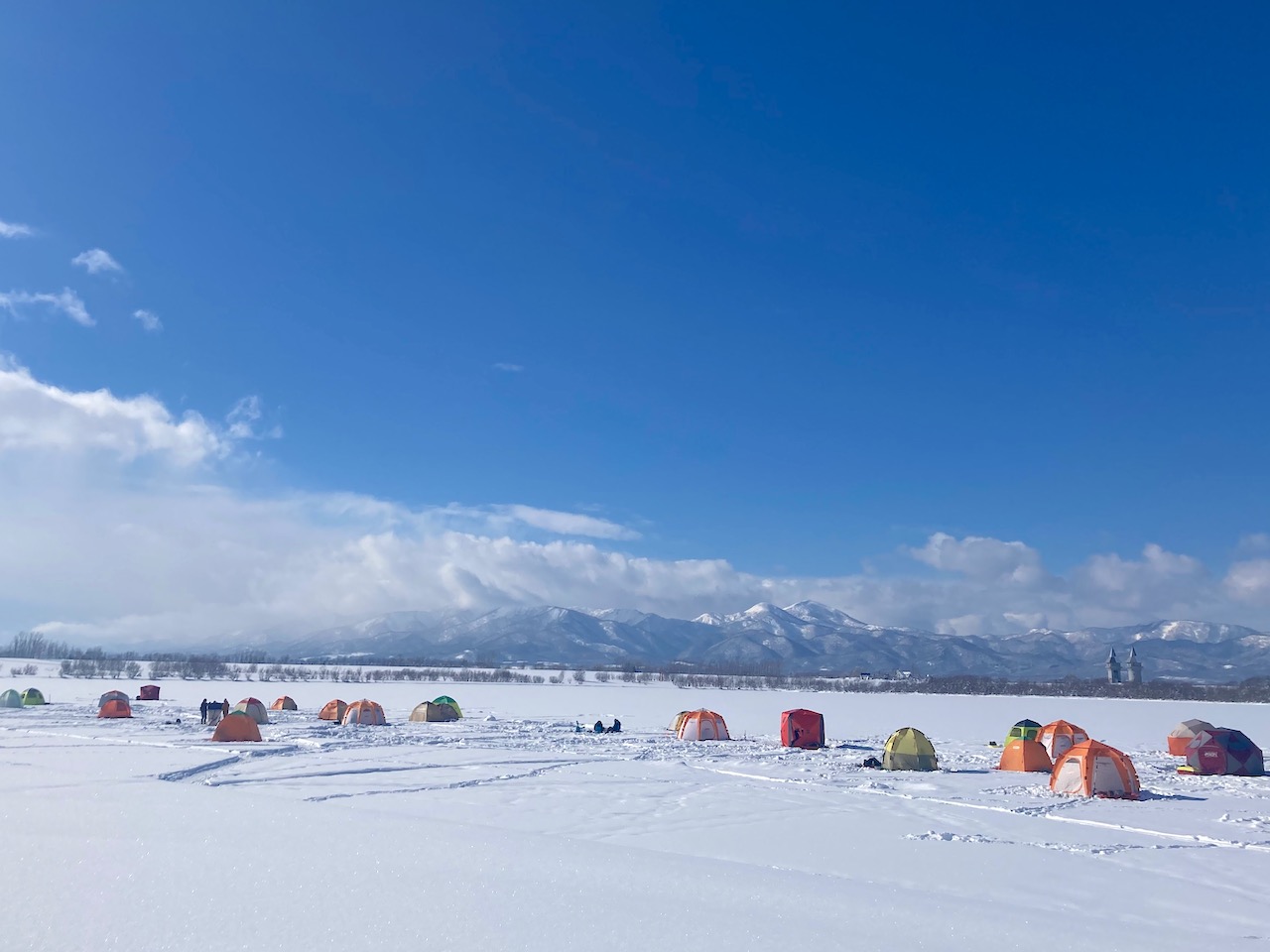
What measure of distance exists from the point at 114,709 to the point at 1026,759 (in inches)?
1353

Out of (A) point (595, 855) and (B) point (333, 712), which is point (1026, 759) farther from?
(B) point (333, 712)

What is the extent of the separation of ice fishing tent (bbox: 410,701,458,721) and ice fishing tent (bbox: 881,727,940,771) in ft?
70.9

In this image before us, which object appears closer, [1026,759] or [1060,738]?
[1026,759]

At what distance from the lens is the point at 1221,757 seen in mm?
23688

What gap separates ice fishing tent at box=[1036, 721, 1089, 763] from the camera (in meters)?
25.5

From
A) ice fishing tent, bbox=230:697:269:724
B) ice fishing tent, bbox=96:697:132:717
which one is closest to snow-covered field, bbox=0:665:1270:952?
ice fishing tent, bbox=230:697:269:724

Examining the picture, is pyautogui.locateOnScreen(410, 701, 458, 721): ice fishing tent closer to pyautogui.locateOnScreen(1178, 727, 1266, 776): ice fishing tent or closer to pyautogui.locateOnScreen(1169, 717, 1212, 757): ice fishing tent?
pyautogui.locateOnScreen(1178, 727, 1266, 776): ice fishing tent

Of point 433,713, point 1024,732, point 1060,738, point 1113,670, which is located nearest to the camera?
point 1024,732

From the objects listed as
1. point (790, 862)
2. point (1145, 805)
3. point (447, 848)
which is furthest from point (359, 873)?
point (1145, 805)

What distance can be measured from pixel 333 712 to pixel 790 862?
30.5m

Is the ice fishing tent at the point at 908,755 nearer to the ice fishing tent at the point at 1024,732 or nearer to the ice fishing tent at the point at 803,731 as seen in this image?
the ice fishing tent at the point at 1024,732

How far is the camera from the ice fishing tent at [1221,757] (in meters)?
23.7

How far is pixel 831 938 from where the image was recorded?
724 centimetres

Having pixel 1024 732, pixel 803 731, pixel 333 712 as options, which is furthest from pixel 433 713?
pixel 1024 732
